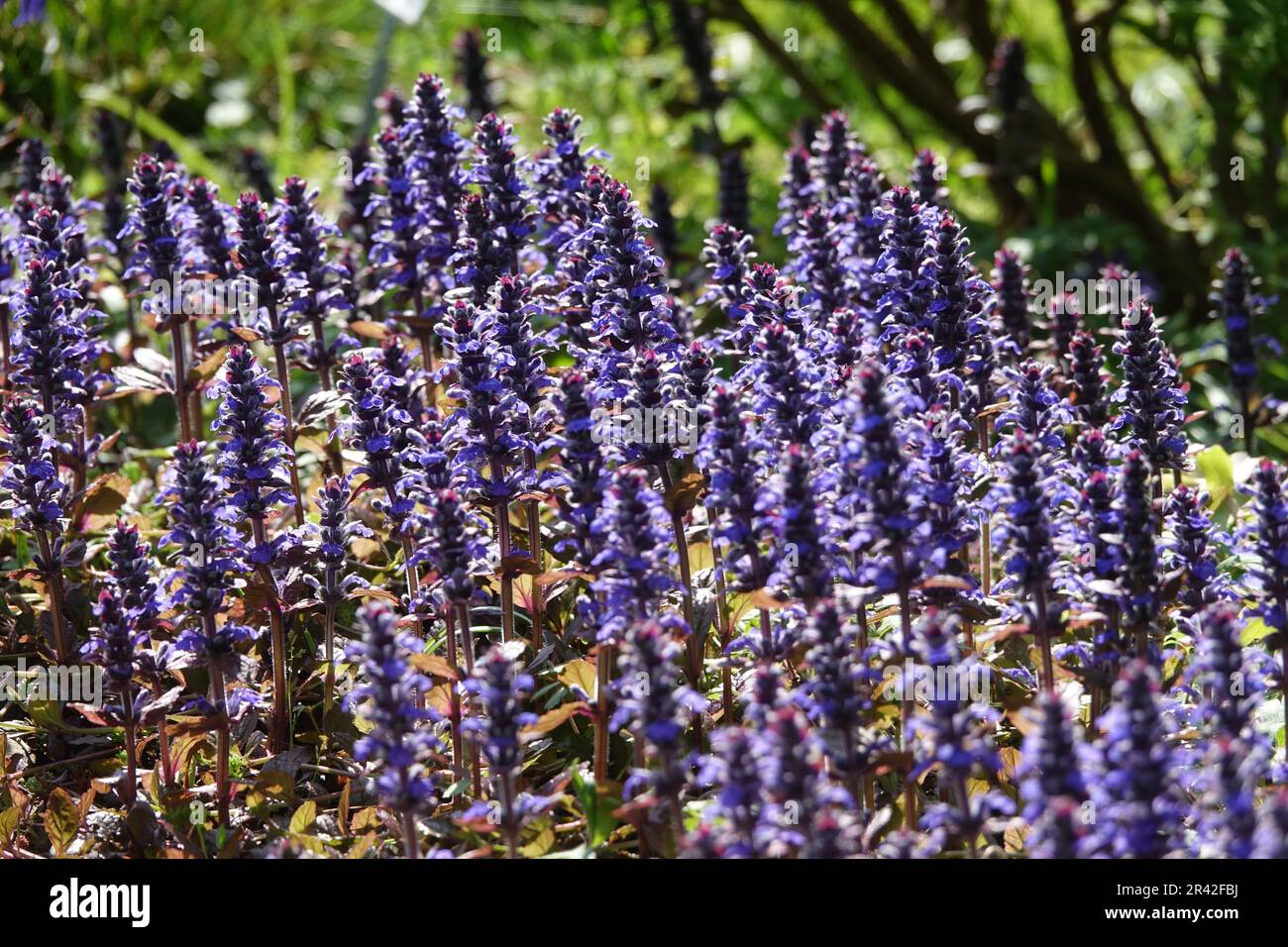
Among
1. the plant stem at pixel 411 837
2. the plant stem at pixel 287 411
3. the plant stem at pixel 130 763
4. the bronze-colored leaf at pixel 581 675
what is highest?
the plant stem at pixel 287 411

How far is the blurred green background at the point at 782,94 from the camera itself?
980 centimetres

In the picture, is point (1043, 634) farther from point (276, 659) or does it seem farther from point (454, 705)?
point (276, 659)

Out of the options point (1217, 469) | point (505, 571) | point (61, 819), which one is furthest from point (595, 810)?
point (1217, 469)

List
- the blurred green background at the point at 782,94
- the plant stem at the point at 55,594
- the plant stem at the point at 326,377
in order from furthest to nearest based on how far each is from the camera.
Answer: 1. the blurred green background at the point at 782,94
2. the plant stem at the point at 326,377
3. the plant stem at the point at 55,594

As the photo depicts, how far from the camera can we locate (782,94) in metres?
12.7

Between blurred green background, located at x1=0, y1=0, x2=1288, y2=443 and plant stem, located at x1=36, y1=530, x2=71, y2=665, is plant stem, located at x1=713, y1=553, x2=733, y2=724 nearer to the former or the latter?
plant stem, located at x1=36, y1=530, x2=71, y2=665

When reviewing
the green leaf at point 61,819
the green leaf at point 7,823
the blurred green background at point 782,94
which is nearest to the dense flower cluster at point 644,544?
the green leaf at point 61,819

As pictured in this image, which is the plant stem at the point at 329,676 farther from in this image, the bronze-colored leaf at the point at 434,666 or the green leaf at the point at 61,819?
the green leaf at the point at 61,819

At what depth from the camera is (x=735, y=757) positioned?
3.89 meters

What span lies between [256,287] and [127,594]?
160 cm
